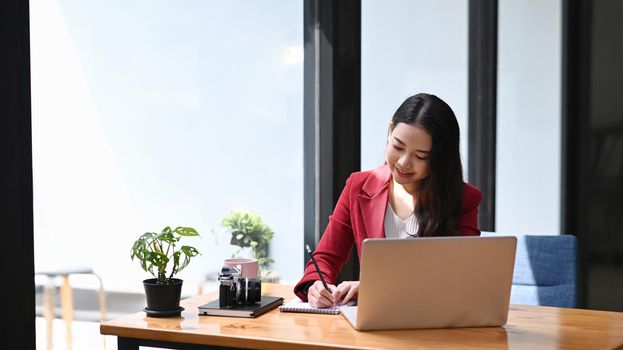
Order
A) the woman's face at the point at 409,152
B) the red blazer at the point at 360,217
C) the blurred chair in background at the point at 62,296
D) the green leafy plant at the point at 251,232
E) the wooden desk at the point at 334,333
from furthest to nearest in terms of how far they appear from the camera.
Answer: the green leafy plant at the point at 251,232 → the red blazer at the point at 360,217 → the woman's face at the point at 409,152 → the blurred chair in background at the point at 62,296 → the wooden desk at the point at 334,333

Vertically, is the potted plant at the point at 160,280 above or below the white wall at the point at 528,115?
below

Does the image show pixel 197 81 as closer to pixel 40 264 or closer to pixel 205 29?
pixel 205 29

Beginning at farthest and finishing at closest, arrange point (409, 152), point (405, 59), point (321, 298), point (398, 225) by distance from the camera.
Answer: point (405, 59), point (398, 225), point (409, 152), point (321, 298)

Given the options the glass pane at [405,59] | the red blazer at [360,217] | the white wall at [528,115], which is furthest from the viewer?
the white wall at [528,115]

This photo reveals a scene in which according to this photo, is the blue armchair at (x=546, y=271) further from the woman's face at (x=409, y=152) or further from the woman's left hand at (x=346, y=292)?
the woman's left hand at (x=346, y=292)

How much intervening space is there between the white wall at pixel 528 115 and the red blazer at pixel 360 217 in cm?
220

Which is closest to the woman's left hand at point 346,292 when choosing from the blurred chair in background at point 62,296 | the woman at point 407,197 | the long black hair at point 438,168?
the woman at point 407,197

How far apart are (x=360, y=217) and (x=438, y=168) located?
0.29 m

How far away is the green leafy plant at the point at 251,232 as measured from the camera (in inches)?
99.8

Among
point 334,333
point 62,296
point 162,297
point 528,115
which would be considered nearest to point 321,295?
point 334,333

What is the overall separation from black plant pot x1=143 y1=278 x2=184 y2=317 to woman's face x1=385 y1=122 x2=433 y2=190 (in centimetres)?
71

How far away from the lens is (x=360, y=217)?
2.38 metres

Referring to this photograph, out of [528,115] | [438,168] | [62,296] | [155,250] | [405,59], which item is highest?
[405,59]

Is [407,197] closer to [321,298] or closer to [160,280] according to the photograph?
[321,298]
